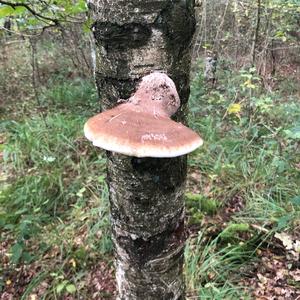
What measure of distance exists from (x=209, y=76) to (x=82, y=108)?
8.73 feet

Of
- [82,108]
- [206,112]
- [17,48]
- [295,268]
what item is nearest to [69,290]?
[295,268]

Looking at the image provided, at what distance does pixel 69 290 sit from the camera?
280 cm

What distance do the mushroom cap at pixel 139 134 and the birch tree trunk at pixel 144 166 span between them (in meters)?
0.10

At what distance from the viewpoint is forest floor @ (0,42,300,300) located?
112 inches

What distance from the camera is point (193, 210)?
3.48m

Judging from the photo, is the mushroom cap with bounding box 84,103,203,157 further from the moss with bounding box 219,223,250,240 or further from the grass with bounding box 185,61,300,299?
the moss with bounding box 219,223,250,240

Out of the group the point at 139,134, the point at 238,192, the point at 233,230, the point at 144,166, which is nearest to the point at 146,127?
the point at 139,134

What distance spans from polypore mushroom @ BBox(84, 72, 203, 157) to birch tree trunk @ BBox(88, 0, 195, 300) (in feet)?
0.14

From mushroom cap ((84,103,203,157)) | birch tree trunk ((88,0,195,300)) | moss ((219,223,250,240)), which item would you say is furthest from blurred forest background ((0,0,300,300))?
mushroom cap ((84,103,203,157))

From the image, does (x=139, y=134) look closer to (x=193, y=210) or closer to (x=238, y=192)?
(x=193, y=210)

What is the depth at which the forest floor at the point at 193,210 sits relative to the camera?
284 cm

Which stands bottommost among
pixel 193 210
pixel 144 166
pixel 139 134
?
pixel 193 210

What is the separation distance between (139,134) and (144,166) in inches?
7.2

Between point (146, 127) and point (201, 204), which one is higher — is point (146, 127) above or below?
above
